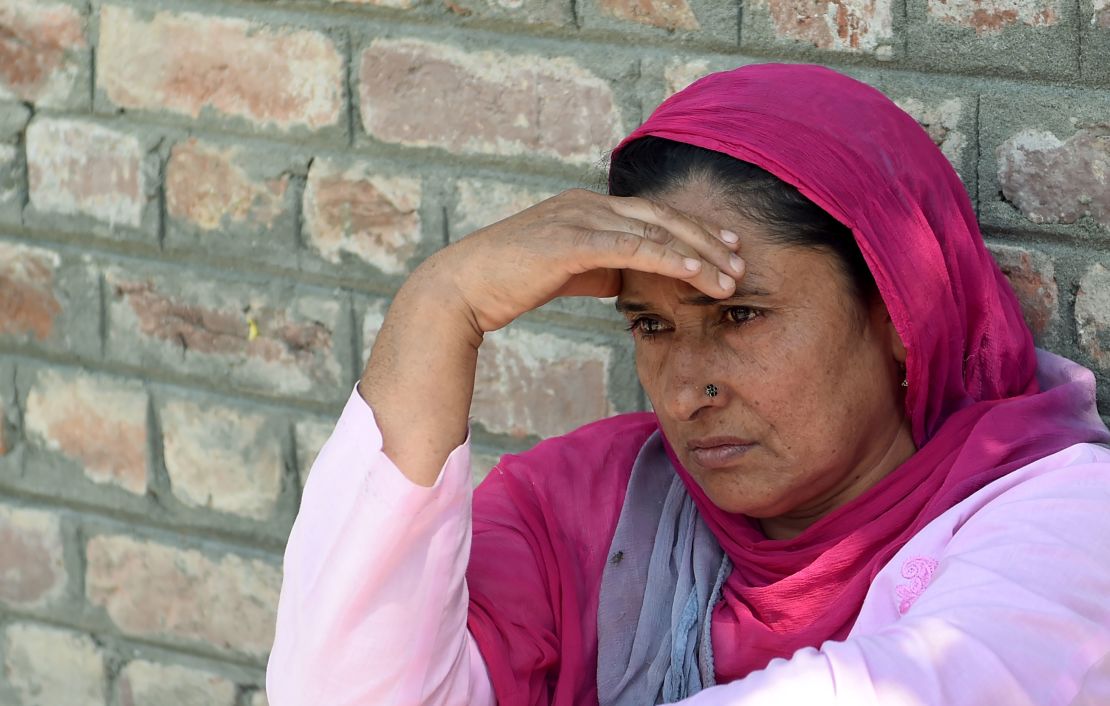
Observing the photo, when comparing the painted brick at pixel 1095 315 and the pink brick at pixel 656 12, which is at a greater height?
the pink brick at pixel 656 12

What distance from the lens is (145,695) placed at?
3518mm

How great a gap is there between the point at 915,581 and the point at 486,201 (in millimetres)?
1218

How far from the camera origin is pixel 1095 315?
2.44 metres

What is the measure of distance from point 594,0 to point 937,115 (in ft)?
2.18

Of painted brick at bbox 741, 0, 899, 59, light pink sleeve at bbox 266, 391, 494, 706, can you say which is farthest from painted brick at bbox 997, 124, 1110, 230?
light pink sleeve at bbox 266, 391, 494, 706

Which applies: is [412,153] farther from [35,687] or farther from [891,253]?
[35,687]

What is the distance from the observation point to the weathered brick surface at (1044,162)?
7.79 feet

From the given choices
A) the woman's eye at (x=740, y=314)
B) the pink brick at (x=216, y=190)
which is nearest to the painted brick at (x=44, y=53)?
the pink brick at (x=216, y=190)

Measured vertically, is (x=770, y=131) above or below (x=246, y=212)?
above

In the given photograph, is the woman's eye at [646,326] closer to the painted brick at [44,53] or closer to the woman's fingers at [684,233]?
the woman's fingers at [684,233]

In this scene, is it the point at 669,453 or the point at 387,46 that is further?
the point at 387,46

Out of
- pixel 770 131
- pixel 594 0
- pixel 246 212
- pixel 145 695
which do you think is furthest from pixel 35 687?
pixel 770 131

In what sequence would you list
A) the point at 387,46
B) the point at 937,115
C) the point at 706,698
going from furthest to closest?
1. the point at 387,46
2. the point at 937,115
3. the point at 706,698

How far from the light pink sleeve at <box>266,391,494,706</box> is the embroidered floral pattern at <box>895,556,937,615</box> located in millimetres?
611
